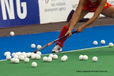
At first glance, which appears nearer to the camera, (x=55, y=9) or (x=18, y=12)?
(x=18, y=12)

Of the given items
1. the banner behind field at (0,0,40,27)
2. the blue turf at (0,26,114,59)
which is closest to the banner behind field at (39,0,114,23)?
the banner behind field at (0,0,40,27)

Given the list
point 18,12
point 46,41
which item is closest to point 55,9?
point 18,12

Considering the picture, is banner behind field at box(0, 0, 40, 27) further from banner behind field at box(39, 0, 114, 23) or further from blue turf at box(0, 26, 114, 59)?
blue turf at box(0, 26, 114, 59)

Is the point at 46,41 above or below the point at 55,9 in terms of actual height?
below

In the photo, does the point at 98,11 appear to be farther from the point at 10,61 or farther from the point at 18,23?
the point at 18,23

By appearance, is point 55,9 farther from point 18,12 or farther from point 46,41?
point 46,41

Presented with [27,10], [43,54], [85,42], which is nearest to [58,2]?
[27,10]

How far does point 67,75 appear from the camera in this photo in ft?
12.2

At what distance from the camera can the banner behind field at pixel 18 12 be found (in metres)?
7.96

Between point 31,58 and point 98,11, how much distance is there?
1.29 meters

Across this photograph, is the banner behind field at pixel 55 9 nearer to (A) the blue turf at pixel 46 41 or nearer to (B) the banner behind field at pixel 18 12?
(B) the banner behind field at pixel 18 12

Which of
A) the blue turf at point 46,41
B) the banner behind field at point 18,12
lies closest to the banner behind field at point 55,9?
the banner behind field at point 18,12

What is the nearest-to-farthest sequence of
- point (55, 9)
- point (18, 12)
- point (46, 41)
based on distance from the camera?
point (46, 41) < point (18, 12) < point (55, 9)

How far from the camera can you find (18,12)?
8164 mm
